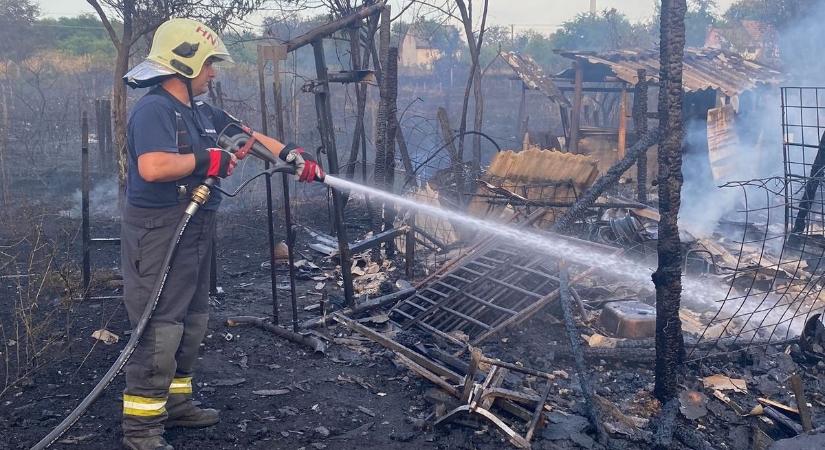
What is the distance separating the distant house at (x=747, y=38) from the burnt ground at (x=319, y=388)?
101 feet

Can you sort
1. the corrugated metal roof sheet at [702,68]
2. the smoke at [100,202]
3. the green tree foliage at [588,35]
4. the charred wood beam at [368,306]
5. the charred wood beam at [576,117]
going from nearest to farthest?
the charred wood beam at [368,306], the smoke at [100,202], the charred wood beam at [576,117], the corrugated metal roof sheet at [702,68], the green tree foliage at [588,35]

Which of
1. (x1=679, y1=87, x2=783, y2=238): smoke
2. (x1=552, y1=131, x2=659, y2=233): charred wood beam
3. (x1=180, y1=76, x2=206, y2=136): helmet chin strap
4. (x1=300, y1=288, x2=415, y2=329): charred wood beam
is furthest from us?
(x1=679, y1=87, x2=783, y2=238): smoke

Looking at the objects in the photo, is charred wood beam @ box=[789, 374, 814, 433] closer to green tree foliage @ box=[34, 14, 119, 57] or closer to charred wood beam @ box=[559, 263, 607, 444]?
charred wood beam @ box=[559, 263, 607, 444]

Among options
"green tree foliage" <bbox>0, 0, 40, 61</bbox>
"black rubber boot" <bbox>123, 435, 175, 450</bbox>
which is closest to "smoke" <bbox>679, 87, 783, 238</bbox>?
"black rubber boot" <bbox>123, 435, 175, 450</bbox>

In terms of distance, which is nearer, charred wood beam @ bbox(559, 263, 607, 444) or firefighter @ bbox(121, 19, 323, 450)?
firefighter @ bbox(121, 19, 323, 450)

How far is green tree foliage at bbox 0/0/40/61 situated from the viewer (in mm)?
23734

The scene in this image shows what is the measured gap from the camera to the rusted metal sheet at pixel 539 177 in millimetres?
9078

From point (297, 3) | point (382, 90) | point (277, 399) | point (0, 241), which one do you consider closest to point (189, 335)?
point (277, 399)

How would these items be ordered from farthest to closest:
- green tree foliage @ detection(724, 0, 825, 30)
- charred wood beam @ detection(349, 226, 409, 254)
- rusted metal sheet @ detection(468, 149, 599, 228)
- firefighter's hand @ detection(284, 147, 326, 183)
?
green tree foliage @ detection(724, 0, 825, 30)
rusted metal sheet @ detection(468, 149, 599, 228)
charred wood beam @ detection(349, 226, 409, 254)
firefighter's hand @ detection(284, 147, 326, 183)

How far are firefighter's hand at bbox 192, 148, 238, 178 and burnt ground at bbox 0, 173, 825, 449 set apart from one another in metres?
1.69

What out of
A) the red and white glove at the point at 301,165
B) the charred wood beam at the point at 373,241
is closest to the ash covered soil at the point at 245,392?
the charred wood beam at the point at 373,241

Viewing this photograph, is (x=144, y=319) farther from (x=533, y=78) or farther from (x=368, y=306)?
(x=533, y=78)

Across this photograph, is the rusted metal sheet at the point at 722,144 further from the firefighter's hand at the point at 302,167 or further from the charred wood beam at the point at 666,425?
the firefighter's hand at the point at 302,167

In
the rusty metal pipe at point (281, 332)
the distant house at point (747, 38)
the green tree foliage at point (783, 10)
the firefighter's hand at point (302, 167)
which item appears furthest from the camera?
the distant house at point (747, 38)
